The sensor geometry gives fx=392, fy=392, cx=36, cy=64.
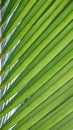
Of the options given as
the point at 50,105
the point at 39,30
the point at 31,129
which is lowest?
the point at 31,129

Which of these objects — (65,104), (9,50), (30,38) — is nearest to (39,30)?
(30,38)

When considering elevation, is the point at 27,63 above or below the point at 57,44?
below

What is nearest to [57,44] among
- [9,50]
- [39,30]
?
[39,30]

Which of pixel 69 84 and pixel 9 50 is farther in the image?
pixel 9 50

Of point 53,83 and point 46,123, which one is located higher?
point 53,83

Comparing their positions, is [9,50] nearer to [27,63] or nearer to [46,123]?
[27,63]

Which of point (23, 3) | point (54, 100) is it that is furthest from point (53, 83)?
Result: point (23, 3)

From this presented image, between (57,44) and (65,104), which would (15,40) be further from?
(65,104)

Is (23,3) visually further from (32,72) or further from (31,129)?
(31,129)
